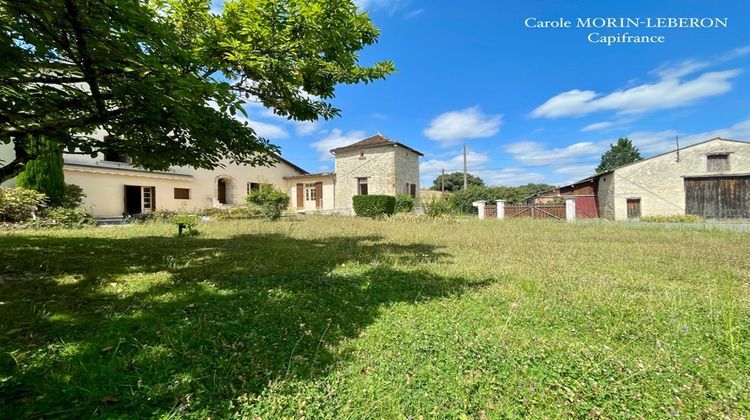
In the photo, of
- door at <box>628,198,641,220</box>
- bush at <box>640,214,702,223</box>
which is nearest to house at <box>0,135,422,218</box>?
door at <box>628,198,641,220</box>

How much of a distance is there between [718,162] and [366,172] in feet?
66.3

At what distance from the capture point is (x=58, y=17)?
2.63 meters

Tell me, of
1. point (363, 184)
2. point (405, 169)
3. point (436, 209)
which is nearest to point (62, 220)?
point (436, 209)

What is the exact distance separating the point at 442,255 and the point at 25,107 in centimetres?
654

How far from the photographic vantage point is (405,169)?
22969 millimetres

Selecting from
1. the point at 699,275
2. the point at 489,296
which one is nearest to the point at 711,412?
the point at 489,296

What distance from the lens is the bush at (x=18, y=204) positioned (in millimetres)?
10211

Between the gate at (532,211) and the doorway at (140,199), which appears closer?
the gate at (532,211)

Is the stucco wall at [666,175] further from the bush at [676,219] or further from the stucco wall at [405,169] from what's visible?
the stucco wall at [405,169]

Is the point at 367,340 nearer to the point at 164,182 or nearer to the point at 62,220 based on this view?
the point at 62,220

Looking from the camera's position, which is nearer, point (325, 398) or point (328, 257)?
point (325, 398)

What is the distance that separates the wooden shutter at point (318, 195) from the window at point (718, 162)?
930 inches

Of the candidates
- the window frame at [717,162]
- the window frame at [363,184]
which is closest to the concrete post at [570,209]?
the window frame at [717,162]

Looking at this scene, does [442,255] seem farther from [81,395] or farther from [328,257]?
[81,395]
